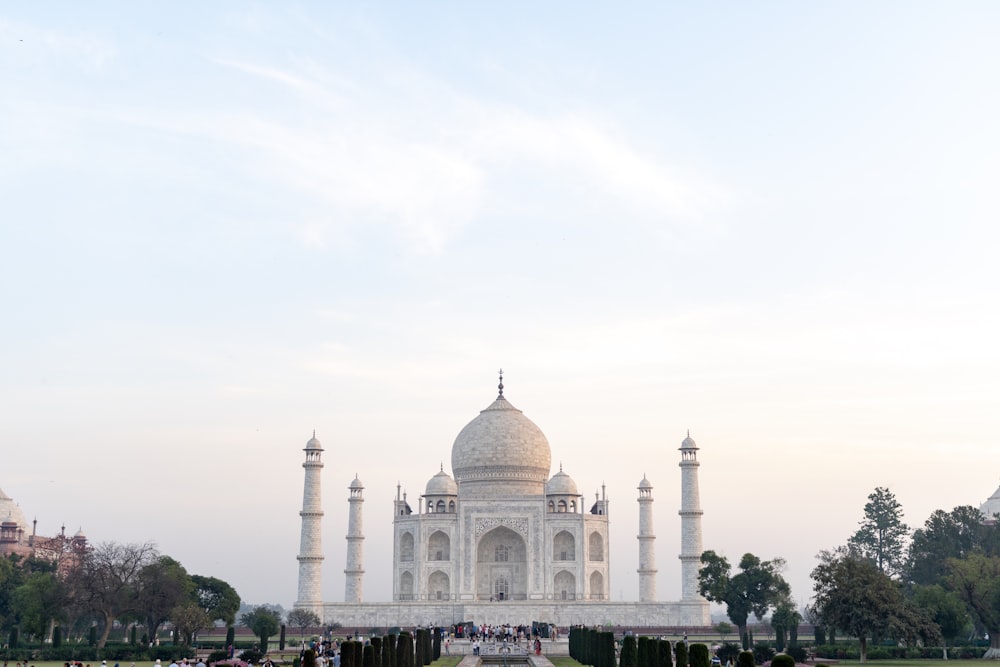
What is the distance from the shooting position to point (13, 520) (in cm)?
8894

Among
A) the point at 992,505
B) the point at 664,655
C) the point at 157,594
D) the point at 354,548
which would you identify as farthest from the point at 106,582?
the point at 992,505

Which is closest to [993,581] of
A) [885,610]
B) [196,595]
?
[885,610]

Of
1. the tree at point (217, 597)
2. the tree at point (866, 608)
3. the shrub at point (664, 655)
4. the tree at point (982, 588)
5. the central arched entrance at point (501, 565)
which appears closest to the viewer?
the shrub at point (664, 655)

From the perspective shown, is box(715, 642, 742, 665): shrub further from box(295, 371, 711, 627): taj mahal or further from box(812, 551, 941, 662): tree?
box(295, 371, 711, 627): taj mahal

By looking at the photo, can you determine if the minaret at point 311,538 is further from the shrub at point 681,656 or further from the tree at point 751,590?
the shrub at point 681,656

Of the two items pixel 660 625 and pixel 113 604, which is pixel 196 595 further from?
pixel 660 625

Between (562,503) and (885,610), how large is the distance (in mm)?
29695

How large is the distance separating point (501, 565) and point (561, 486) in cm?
614

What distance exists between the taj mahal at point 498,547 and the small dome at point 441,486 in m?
0.06

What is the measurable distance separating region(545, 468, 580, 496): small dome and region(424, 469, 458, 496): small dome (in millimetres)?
5926

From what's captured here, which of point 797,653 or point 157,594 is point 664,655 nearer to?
point 797,653

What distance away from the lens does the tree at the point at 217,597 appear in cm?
5422

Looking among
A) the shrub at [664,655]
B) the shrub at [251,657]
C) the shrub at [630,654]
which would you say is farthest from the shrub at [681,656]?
the shrub at [251,657]

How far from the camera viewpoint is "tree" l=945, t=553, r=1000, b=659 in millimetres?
47062
